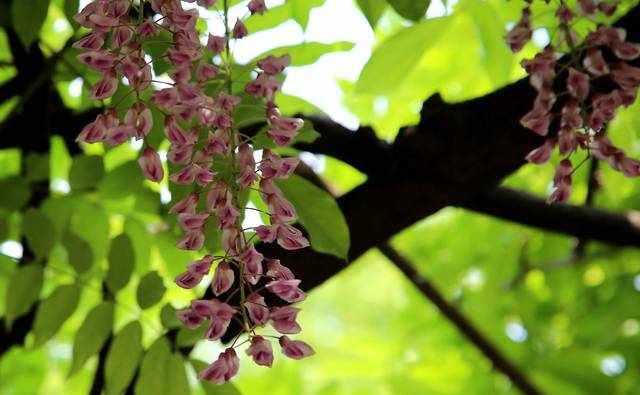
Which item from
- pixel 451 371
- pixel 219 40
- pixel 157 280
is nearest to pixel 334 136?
pixel 157 280

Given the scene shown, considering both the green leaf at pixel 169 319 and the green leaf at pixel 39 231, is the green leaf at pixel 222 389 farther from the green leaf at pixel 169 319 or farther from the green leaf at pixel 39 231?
the green leaf at pixel 39 231

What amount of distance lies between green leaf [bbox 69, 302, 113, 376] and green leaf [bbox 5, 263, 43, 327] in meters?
0.12

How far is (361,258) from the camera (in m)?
1.59

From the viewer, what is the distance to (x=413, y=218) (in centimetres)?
112

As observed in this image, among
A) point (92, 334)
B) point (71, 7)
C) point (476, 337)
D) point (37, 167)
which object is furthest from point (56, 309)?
point (476, 337)

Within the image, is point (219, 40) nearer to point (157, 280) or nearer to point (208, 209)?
point (208, 209)

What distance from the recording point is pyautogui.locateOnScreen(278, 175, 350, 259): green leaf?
0.93 metres

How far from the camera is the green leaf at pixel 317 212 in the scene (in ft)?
3.05

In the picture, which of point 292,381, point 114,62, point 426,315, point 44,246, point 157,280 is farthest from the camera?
point 426,315

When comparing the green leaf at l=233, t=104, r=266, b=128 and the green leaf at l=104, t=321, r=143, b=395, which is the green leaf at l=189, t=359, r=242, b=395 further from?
the green leaf at l=233, t=104, r=266, b=128

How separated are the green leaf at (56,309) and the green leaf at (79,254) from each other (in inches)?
2.3

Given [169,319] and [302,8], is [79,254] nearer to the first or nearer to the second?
[169,319]

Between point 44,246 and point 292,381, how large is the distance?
29.8 inches

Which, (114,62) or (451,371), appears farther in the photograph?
(451,371)
